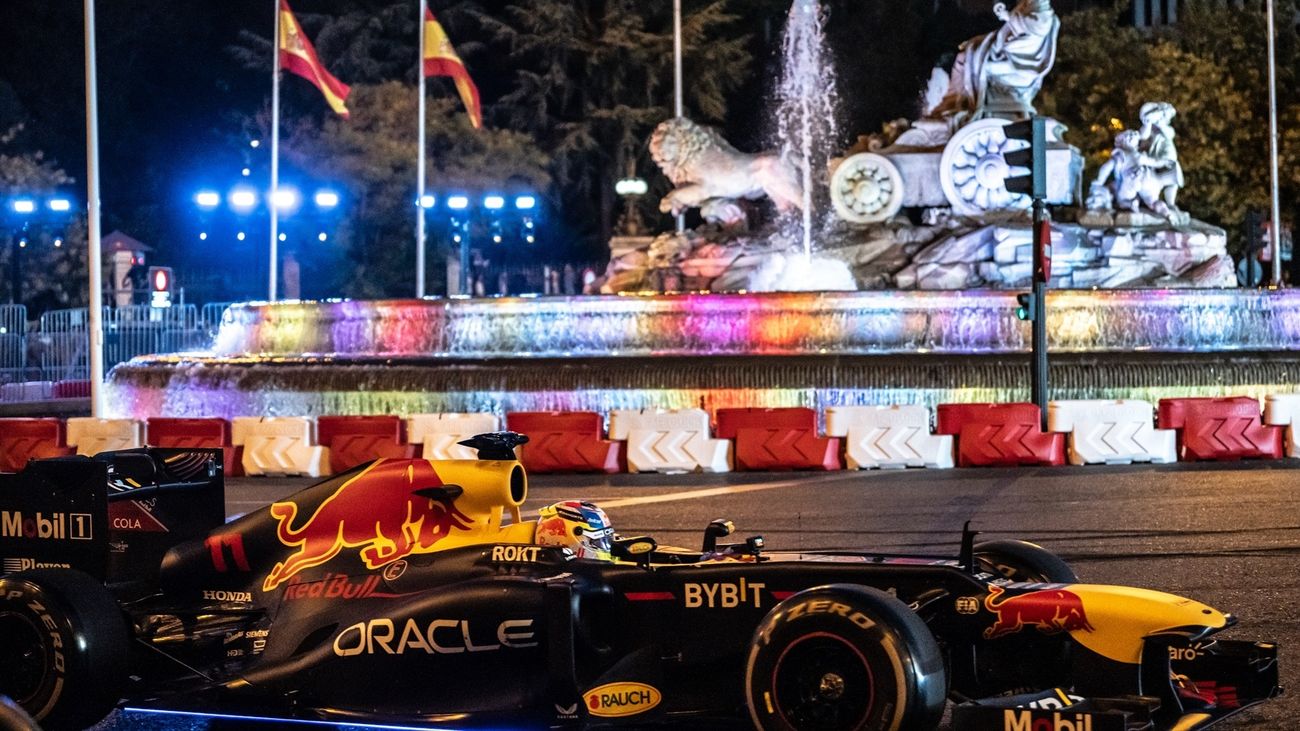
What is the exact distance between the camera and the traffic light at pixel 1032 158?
56.6ft

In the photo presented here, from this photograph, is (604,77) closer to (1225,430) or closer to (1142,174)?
(1142,174)

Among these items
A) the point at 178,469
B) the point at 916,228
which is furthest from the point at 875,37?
the point at 178,469

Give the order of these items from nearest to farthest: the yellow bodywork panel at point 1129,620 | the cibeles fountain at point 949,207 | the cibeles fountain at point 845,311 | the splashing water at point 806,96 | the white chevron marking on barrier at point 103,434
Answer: the yellow bodywork panel at point 1129,620, the white chevron marking on barrier at point 103,434, the cibeles fountain at point 845,311, the cibeles fountain at point 949,207, the splashing water at point 806,96

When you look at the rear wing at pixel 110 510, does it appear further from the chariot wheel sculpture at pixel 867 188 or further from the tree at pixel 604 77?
the tree at pixel 604 77

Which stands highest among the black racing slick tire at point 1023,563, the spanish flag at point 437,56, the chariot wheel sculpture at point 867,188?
the spanish flag at point 437,56

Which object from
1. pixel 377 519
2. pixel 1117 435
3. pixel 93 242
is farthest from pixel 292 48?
pixel 377 519

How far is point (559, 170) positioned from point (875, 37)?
11771 mm

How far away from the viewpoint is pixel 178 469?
814 centimetres

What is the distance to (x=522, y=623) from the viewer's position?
6.37 meters

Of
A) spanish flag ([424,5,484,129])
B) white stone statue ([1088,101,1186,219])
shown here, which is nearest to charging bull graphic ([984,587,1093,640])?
white stone statue ([1088,101,1186,219])

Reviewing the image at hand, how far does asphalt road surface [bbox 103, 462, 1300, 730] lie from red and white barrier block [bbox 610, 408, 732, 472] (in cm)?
47

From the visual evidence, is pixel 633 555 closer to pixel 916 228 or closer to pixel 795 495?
pixel 795 495

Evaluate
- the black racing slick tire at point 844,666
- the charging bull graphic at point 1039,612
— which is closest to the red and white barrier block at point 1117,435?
the charging bull graphic at point 1039,612

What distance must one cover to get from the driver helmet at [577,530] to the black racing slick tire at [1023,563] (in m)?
1.59
